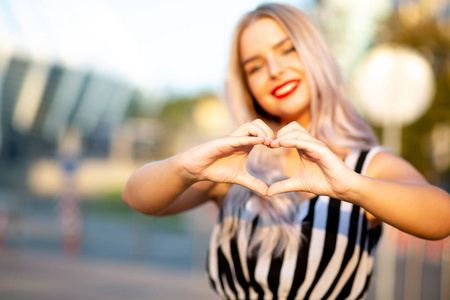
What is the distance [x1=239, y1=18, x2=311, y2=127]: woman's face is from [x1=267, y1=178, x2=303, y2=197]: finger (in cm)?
55

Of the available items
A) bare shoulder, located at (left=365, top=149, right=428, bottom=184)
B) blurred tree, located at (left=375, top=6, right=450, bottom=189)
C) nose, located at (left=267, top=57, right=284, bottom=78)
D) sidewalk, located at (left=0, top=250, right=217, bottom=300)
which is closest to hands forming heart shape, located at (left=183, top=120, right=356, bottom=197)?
bare shoulder, located at (left=365, top=149, right=428, bottom=184)

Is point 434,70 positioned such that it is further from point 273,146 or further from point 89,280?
point 273,146

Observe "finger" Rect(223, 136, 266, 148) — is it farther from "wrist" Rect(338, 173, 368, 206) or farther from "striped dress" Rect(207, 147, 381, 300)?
"striped dress" Rect(207, 147, 381, 300)

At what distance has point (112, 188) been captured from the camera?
91.5 feet

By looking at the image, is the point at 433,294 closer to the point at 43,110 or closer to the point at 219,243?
the point at 219,243

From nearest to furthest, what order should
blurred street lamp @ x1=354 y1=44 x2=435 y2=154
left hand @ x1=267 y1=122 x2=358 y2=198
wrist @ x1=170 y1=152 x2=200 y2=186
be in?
1. left hand @ x1=267 y1=122 x2=358 y2=198
2. wrist @ x1=170 y1=152 x2=200 y2=186
3. blurred street lamp @ x1=354 y1=44 x2=435 y2=154

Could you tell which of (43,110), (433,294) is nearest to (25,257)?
(433,294)

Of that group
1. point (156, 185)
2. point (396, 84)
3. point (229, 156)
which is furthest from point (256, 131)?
point (396, 84)

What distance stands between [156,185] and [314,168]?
51 cm

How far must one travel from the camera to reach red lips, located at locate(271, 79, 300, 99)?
5.84ft

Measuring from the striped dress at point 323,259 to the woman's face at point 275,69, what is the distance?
30 cm

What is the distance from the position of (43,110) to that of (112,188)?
6.08 m

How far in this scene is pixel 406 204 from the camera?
127cm

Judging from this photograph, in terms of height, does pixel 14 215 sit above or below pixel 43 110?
below
